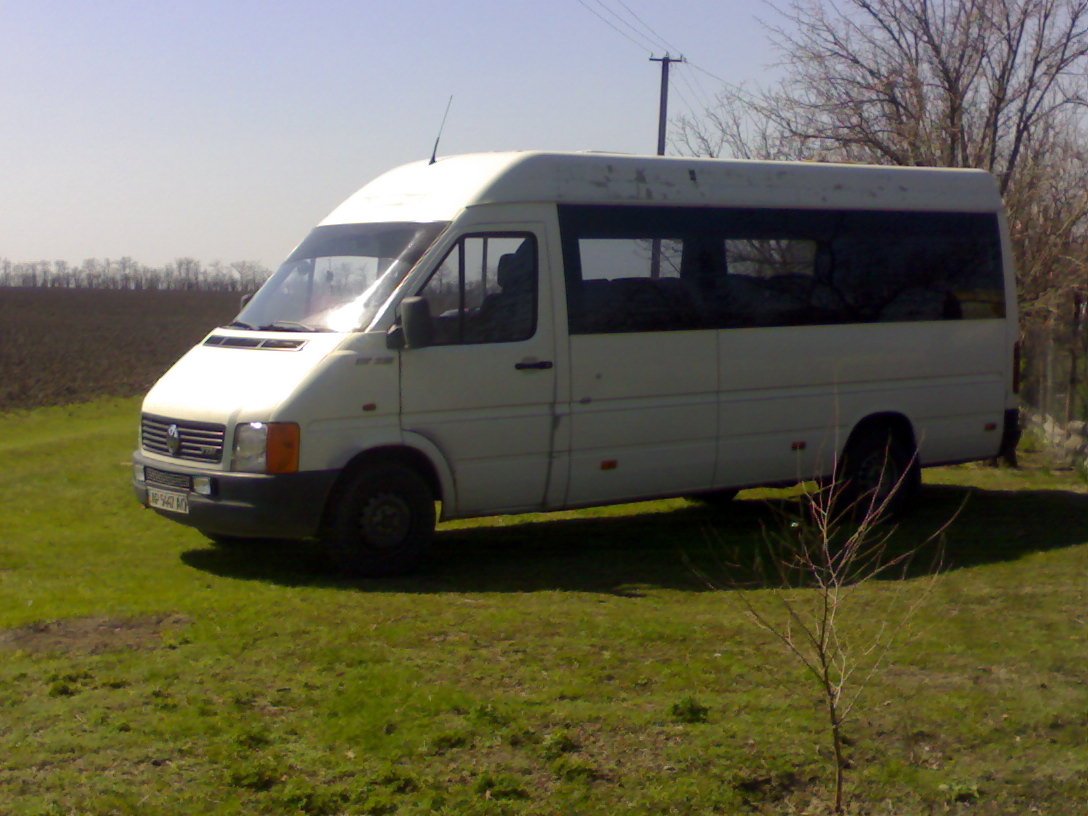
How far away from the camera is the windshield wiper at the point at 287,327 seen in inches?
351

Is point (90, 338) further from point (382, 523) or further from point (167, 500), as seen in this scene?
point (382, 523)

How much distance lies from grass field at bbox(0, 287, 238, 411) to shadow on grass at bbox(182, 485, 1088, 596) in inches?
746

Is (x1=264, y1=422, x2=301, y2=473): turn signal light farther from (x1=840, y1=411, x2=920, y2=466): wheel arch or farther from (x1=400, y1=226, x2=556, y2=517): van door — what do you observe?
(x1=840, y1=411, x2=920, y2=466): wheel arch

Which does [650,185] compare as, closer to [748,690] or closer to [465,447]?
[465,447]

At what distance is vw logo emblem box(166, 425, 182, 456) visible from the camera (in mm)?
8875

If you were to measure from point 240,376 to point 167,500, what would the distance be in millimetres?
979

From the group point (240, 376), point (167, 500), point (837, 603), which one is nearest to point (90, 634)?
point (167, 500)

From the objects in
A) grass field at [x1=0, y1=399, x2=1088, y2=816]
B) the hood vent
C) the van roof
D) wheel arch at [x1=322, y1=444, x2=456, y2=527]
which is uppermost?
the van roof

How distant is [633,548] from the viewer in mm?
10250

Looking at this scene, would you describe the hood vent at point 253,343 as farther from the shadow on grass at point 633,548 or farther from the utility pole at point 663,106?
the utility pole at point 663,106

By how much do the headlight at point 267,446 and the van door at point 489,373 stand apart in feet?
2.58

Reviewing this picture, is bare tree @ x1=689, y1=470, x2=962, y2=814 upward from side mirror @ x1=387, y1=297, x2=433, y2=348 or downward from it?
downward

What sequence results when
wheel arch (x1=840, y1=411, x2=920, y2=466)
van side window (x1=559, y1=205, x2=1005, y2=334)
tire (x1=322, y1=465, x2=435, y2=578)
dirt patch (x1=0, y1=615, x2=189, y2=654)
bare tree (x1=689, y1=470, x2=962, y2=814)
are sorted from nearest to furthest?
1. bare tree (x1=689, y1=470, x2=962, y2=814)
2. dirt patch (x1=0, y1=615, x2=189, y2=654)
3. tire (x1=322, y1=465, x2=435, y2=578)
4. van side window (x1=559, y1=205, x2=1005, y2=334)
5. wheel arch (x1=840, y1=411, x2=920, y2=466)

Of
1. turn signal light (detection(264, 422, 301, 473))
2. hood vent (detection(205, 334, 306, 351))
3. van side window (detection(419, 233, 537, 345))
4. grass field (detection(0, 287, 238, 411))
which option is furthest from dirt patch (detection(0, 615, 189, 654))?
grass field (detection(0, 287, 238, 411))
